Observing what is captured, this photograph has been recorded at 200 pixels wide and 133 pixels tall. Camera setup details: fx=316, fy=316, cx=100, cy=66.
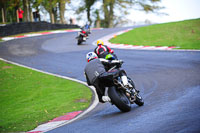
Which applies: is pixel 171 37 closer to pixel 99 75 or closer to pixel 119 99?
pixel 99 75

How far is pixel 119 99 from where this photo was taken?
23.0 feet

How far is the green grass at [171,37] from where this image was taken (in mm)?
20156

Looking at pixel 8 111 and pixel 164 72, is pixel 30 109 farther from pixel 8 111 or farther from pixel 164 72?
pixel 164 72

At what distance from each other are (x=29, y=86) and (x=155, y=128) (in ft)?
29.5

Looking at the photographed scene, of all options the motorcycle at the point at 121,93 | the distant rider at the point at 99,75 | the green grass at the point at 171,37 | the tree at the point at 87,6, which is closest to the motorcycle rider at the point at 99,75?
the distant rider at the point at 99,75

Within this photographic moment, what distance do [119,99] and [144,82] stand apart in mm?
4485

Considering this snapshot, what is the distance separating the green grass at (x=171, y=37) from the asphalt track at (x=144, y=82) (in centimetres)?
285

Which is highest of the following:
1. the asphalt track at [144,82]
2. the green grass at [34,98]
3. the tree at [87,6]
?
the tree at [87,6]

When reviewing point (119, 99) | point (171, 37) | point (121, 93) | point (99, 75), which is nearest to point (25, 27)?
point (171, 37)

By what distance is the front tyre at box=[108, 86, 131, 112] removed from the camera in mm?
7027

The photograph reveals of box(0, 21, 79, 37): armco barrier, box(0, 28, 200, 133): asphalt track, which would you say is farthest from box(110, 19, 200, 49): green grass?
box(0, 21, 79, 37): armco barrier

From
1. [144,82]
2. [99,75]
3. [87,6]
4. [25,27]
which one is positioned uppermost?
[87,6]

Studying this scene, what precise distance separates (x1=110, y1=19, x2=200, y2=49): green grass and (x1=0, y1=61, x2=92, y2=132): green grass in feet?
28.8

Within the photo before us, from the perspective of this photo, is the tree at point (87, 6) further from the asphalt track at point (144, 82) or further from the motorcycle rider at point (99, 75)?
the motorcycle rider at point (99, 75)
